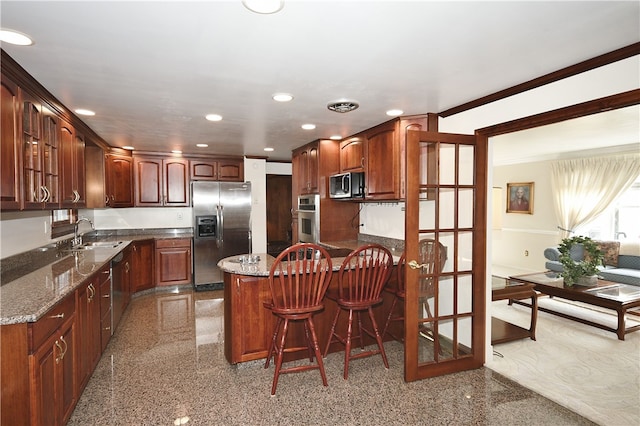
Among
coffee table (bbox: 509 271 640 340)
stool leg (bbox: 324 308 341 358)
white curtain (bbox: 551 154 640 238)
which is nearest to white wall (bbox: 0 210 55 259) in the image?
stool leg (bbox: 324 308 341 358)

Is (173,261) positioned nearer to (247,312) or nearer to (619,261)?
(247,312)

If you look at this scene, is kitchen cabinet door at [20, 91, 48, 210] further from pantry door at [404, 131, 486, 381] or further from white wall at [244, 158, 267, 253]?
white wall at [244, 158, 267, 253]

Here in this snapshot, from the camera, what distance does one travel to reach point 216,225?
223 inches

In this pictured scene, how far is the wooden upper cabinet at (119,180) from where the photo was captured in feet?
16.5

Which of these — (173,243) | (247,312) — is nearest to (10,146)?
(247,312)

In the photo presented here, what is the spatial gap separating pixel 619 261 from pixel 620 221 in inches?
35.1

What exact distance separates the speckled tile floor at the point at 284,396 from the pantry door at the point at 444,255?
0.21 metres

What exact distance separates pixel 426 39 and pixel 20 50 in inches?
87.4

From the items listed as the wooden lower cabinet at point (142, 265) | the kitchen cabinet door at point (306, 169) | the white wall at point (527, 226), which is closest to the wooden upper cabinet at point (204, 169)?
the wooden lower cabinet at point (142, 265)

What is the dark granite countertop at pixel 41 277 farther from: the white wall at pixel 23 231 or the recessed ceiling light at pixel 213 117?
the recessed ceiling light at pixel 213 117

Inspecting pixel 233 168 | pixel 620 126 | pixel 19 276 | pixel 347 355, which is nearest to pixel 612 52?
pixel 347 355

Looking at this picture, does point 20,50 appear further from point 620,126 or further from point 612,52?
point 620,126

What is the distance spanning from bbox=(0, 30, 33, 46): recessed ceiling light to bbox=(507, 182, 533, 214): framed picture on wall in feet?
25.4

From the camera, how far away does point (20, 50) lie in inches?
76.1
